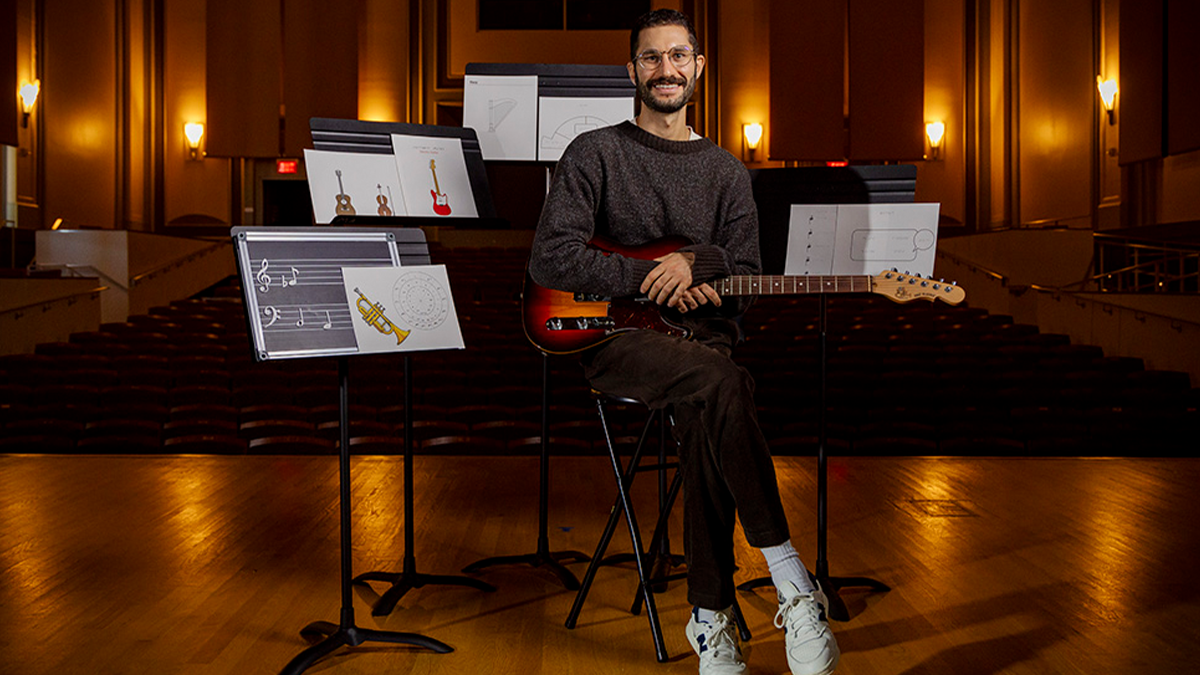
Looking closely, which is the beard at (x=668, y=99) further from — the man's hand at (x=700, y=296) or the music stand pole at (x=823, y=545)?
the music stand pole at (x=823, y=545)

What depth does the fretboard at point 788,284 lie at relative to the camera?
232 cm

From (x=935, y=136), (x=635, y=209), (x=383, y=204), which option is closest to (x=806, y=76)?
(x=935, y=136)

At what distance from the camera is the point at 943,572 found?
2.97 m

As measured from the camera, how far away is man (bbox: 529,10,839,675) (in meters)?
2.00

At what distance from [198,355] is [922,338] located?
5.38 meters

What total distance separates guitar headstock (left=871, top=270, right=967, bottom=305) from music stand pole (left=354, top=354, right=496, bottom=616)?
1.25 metres

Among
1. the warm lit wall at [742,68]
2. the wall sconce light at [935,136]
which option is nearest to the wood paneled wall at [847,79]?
the wall sconce light at [935,136]

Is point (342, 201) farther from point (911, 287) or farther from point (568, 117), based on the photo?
point (911, 287)

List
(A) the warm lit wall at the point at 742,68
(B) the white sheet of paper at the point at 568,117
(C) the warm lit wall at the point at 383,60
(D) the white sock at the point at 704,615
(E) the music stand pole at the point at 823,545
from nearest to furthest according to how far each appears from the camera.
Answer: (D) the white sock at the point at 704,615, (E) the music stand pole at the point at 823,545, (B) the white sheet of paper at the point at 568,117, (A) the warm lit wall at the point at 742,68, (C) the warm lit wall at the point at 383,60

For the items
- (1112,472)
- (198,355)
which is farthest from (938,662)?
(198,355)

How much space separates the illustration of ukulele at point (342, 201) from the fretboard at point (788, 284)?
1117mm

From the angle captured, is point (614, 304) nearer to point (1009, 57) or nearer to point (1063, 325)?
point (1063, 325)

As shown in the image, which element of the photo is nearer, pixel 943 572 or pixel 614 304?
pixel 614 304

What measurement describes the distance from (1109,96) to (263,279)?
10.5m
